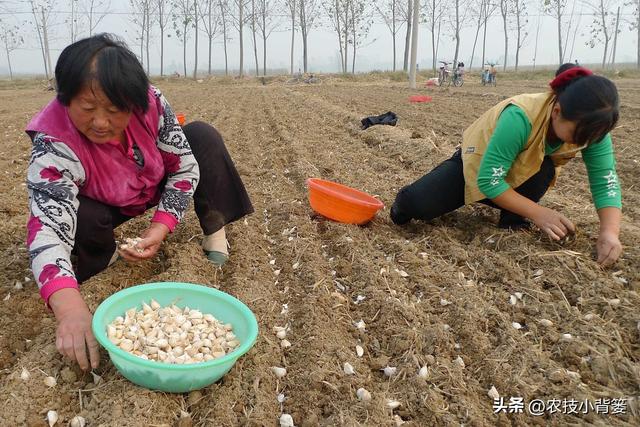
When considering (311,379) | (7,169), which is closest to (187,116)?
(7,169)

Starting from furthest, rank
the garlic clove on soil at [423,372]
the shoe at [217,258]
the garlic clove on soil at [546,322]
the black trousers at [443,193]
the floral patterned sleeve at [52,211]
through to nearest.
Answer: the black trousers at [443,193] → the shoe at [217,258] → the garlic clove on soil at [546,322] → the garlic clove on soil at [423,372] → the floral patterned sleeve at [52,211]

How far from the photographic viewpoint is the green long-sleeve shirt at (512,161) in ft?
8.27

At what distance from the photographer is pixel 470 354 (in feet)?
6.09

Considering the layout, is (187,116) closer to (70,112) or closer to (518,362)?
(70,112)

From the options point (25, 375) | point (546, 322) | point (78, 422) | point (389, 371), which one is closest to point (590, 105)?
point (546, 322)

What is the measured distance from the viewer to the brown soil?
158 centimetres

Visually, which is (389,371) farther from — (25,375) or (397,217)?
(397,217)

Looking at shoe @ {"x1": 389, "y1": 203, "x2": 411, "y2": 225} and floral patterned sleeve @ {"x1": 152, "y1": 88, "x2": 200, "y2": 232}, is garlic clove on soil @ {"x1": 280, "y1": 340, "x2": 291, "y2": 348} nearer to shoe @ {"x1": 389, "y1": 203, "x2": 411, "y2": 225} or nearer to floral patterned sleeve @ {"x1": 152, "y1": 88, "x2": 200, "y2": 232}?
floral patterned sleeve @ {"x1": 152, "y1": 88, "x2": 200, "y2": 232}

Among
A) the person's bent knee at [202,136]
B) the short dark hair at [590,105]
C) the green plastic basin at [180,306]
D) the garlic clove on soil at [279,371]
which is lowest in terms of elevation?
the garlic clove on soil at [279,371]

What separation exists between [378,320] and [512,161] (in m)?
1.18

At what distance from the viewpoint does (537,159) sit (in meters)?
2.59

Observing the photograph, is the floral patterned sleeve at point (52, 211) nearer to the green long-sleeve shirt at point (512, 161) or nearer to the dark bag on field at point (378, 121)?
the green long-sleeve shirt at point (512, 161)

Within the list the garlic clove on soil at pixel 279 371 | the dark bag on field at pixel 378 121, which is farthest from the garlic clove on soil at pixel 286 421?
the dark bag on field at pixel 378 121

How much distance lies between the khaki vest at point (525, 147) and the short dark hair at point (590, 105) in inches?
8.9
